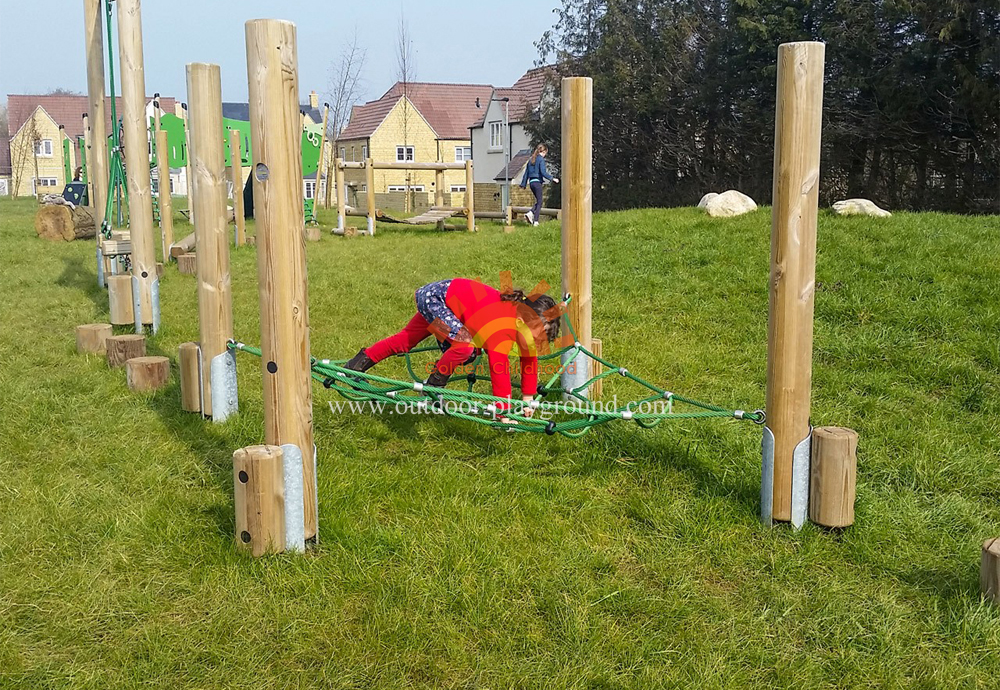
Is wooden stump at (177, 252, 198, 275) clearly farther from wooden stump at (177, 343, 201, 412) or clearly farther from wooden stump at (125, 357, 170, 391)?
wooden stump at (177, 343, 201, 412)

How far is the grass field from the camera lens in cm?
276

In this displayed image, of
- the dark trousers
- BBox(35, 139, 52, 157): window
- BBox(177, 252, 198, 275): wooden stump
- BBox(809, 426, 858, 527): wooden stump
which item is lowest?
BBox(809, 426, 858, 527): wooden stump

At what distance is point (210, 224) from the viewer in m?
4.84

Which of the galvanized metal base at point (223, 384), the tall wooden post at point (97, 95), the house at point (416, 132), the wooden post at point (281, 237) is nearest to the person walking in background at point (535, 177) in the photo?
the tall wooden post at point (97, 95)

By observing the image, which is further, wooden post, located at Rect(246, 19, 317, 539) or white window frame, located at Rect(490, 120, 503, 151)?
white window frame, located at Rect(490, 120, 503, 151)

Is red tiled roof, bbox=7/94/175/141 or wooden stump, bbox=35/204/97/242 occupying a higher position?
red tiled roof, bbox=7/94/175/141

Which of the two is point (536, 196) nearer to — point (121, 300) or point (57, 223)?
point (57, 223)

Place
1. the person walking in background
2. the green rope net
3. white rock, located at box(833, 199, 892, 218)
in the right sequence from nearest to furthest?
1. the green rope net
2. white rock, located at box(833, 199, 892, 218)
3. the person walking in background

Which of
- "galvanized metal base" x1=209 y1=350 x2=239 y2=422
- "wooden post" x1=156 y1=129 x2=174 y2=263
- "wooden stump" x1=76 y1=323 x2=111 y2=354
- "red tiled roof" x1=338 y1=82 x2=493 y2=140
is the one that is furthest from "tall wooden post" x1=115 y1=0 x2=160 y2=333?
"red tiled roof" x1=338 y1=82 x2=493 y2=140

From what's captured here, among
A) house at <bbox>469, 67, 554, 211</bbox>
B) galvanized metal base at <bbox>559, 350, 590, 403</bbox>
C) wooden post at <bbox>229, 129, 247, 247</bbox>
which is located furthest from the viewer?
house at <bbox>469, 67, 554, 211</bbox>

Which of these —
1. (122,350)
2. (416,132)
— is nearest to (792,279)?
(122,350)

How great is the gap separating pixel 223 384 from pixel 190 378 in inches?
10.1

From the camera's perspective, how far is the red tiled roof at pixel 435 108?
4628cm

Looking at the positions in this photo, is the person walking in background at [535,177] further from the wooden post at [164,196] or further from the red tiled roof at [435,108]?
the red tiled roof at [435,108]
